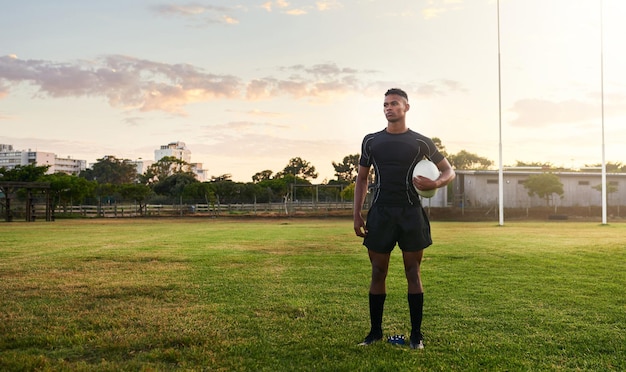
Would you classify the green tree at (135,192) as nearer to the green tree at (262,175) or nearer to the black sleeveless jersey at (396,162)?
the green tree at (262,175)

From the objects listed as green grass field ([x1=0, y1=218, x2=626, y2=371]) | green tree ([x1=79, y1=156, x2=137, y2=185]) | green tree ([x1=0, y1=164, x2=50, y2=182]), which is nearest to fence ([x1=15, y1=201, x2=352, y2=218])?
green tree ([x1=0, y1=164, x2=50, y2=182])

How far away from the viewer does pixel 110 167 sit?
11169 cm

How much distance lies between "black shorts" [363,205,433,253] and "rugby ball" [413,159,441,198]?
209 millimetres

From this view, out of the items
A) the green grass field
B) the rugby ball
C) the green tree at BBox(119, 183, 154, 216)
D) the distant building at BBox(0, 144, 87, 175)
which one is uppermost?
the distant building at BBox(0, 144, 87, 175)

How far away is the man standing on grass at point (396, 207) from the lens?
528 centimetres

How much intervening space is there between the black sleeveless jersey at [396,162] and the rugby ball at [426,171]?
0.28ft

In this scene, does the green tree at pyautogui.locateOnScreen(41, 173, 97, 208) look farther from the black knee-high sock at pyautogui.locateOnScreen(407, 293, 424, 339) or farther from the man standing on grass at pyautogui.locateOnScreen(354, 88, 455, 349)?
the black knee-high sock at pyautogui.locateOnScreen(407, 293, 424, 339)

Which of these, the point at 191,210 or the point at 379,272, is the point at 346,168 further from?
the point at 379,272

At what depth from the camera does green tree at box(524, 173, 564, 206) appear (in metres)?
54.4

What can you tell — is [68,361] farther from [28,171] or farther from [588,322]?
[28,171]

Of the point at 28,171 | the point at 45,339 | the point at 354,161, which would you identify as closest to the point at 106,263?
the point at 45,339

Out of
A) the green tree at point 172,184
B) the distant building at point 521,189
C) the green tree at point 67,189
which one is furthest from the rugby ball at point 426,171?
the green tree at point 172,184

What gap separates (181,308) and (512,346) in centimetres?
399

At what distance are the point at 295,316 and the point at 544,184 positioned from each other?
53.6m
